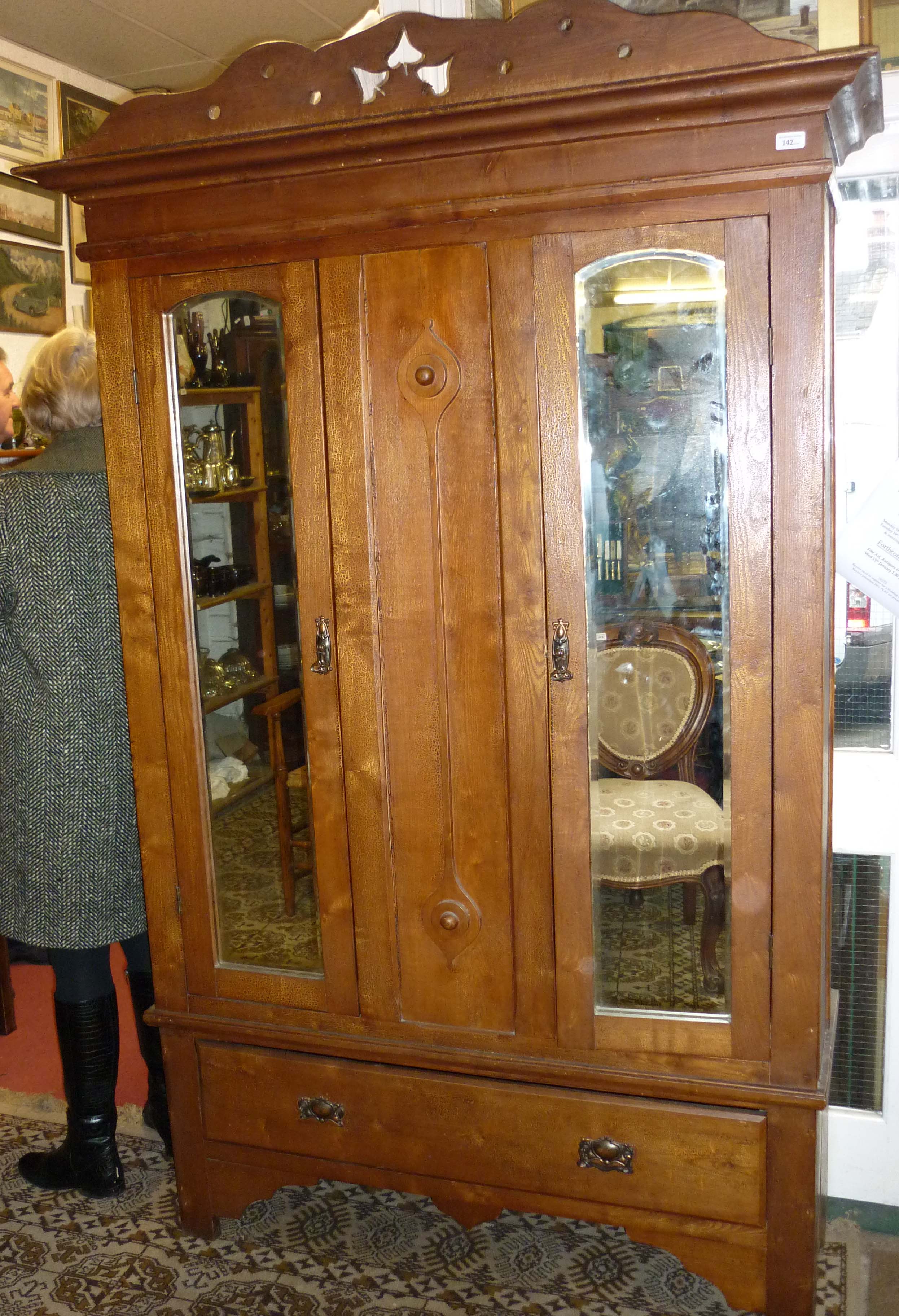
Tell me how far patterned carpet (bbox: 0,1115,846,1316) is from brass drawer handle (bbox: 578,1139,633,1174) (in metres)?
0.28

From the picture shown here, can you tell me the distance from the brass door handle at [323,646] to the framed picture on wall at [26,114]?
8.51 feet

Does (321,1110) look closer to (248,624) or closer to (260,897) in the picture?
(260,897)

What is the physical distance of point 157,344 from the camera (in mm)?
1900

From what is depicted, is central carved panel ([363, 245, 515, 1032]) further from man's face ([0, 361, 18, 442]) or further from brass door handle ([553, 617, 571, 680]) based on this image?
man's face ([0, 361, 18, 442])

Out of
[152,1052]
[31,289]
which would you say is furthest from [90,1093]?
[31,289]

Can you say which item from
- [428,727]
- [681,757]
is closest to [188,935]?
[428,727]

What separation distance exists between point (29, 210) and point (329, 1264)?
326cm

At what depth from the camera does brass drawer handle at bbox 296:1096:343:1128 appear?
2.01m

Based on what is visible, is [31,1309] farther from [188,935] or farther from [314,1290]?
[188,935]

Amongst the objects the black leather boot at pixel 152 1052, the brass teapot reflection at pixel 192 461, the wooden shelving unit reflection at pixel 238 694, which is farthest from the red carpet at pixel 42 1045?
the brass teapot reflection at pixel 192 461

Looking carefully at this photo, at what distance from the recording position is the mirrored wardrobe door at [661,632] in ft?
5.35

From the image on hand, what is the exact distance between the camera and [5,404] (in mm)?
3100

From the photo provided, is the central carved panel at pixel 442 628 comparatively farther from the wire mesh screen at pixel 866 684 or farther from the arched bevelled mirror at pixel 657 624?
the wire mesh screen at pixel 866 684

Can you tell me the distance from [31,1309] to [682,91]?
2.22 metres
